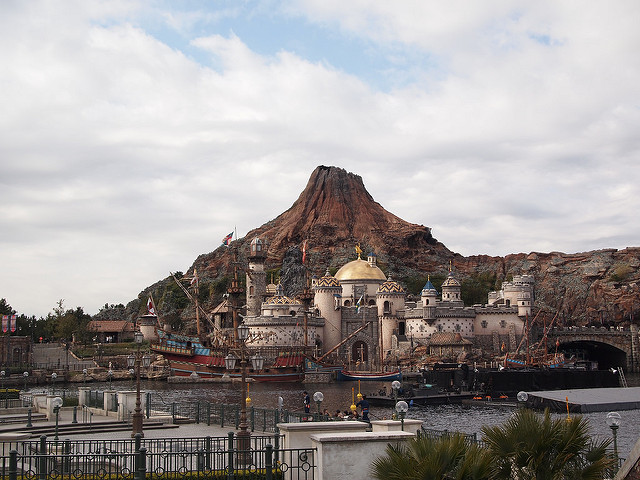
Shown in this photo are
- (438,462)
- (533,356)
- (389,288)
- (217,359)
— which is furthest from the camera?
(389,288)

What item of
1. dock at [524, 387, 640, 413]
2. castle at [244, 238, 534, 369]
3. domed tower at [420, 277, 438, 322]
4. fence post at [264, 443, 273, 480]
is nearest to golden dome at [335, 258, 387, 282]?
castle at [244, 238, 534, 369]

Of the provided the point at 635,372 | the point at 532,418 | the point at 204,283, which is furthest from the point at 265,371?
the point at 532,418

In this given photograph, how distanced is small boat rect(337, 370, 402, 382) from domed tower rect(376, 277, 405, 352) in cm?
1926

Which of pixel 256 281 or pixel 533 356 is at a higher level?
pixel 256 281

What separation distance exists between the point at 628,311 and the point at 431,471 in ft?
547

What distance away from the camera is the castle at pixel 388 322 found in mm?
125250

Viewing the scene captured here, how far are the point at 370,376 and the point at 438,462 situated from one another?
92.8 metres

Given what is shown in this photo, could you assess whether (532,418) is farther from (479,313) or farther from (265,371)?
(479,313)

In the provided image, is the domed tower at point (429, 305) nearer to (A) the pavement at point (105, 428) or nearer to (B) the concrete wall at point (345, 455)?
(A) the pavement at point (105, 428)

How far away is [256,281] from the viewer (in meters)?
146

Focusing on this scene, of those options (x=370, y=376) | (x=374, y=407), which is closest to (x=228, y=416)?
(x=374, y=407)

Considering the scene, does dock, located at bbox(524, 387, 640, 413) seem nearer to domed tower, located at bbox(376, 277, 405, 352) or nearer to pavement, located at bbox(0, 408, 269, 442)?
pavement, located at bbox(0, 408, 269, 442)

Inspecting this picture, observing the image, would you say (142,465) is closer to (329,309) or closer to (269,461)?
(269,461)

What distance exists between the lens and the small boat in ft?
342
